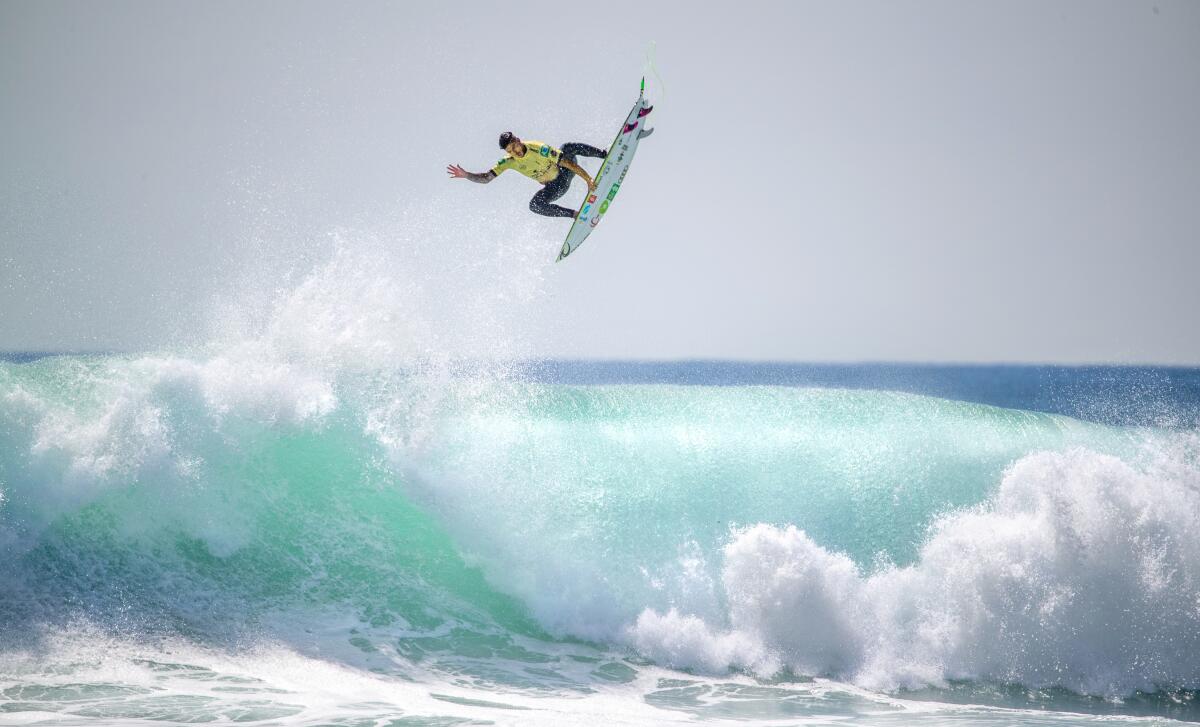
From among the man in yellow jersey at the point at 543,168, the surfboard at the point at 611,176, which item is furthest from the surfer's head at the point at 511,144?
the surfboard at the point at 611,176

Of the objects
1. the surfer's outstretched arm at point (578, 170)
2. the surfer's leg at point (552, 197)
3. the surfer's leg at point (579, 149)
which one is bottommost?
the surfer's leg at point (552, 197)

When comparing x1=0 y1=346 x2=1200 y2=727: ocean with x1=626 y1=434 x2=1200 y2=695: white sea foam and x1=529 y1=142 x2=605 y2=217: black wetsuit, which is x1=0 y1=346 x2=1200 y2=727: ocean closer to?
x1=626 y1=434 x2=1200 y2=695: white sea foam

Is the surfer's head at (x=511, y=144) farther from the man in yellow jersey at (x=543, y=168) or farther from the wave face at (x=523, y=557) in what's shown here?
the wave face at (x=523, y=557)

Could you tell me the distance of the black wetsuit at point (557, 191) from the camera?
27.2 ft

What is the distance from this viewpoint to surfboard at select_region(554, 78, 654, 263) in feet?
27.3

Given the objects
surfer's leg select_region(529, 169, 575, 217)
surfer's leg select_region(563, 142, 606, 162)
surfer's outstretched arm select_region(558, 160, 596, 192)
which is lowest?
surfer's leg select_region(529, 169, 575, 217)

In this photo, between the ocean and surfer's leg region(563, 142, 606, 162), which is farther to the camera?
surfer's leg region(563, 142, 606, 162)

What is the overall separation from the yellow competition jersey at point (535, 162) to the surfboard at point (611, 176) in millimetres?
510

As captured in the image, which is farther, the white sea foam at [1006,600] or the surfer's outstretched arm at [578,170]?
the surfer's outstretched arm at [578,170]

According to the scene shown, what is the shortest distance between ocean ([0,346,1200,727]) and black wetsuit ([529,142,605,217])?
7.83 feet

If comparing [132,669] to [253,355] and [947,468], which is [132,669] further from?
[947,468]

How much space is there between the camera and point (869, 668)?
7465 mm

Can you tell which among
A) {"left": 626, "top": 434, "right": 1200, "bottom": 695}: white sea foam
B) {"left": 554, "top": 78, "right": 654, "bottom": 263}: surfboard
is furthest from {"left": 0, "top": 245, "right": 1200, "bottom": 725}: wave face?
{"left": 554, "top": 78, "right": 654, "bottom": 263}: surfboard

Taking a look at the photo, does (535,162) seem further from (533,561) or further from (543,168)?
(533,561)
